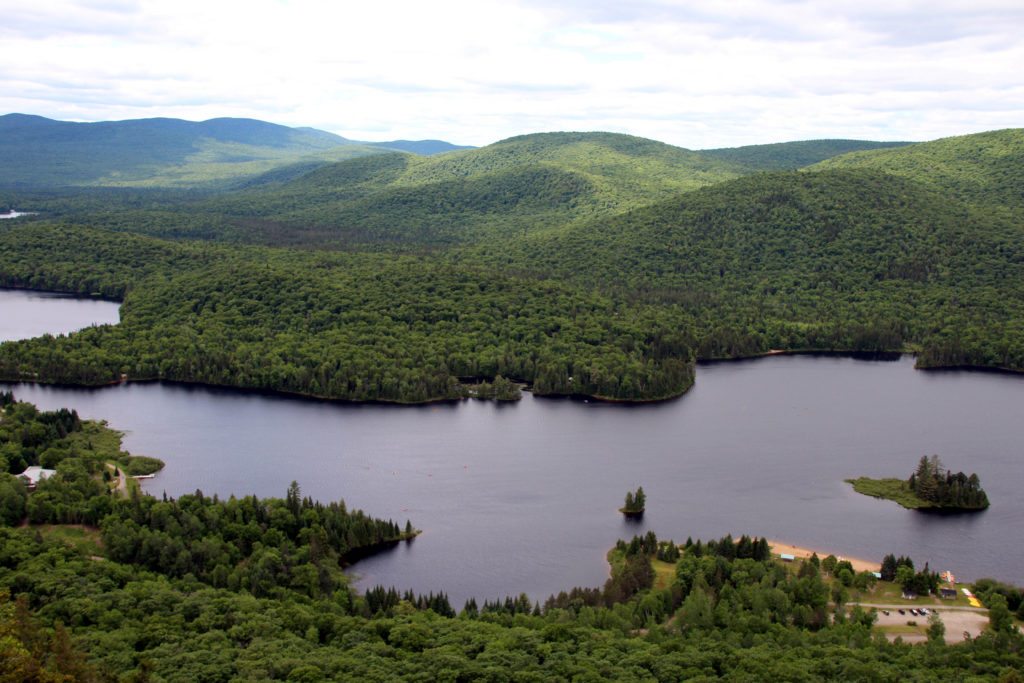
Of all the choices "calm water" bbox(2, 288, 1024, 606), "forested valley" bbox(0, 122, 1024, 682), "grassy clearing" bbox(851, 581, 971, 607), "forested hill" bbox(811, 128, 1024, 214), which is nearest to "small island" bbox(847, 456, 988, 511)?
"calm water" bbox(2, 288, 1024, 606)

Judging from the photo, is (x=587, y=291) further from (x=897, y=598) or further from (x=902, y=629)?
(x=902, y=629)

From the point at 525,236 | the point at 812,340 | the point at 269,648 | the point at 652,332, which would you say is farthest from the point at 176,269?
the point at 269,648

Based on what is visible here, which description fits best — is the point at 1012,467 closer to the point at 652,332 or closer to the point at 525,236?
the point at 652,332

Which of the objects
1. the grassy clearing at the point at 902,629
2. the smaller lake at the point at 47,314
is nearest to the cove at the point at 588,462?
the grassy clearing at the point at 902,629

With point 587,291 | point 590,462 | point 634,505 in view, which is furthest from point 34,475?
point 587,291

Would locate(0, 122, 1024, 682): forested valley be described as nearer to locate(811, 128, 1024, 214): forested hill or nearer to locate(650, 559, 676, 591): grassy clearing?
locate(650, 559, 676, 591): grassy clearing

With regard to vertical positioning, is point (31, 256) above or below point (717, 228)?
below
